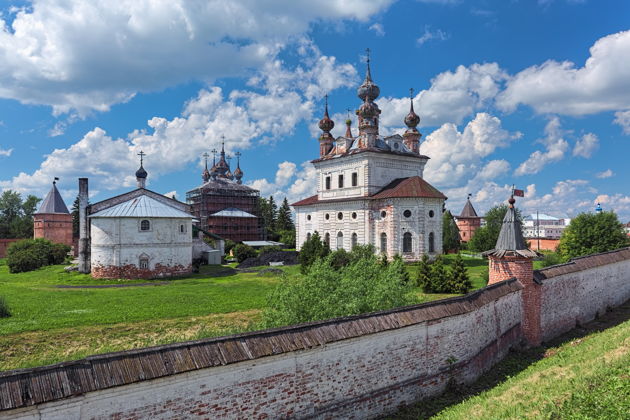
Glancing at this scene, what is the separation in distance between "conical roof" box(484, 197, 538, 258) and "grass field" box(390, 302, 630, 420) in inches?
112

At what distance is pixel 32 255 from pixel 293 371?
108ft

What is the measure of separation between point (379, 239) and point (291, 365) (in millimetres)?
26611

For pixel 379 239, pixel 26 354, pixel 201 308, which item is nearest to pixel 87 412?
pixel 26 354

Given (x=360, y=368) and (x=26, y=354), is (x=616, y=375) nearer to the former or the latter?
(x=360, y=368)

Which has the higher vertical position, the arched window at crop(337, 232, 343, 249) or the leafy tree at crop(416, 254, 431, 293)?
the arched window at crop(337, 232, 343, 249)

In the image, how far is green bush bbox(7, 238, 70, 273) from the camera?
30797 mm

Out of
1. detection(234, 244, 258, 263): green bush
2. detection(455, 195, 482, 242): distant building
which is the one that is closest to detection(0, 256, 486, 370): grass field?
detection(234, 244, 258, 263): green bush

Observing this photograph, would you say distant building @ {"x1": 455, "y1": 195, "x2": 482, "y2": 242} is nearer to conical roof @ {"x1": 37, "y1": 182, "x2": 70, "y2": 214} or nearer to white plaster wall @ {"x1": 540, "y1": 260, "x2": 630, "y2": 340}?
white plaster wall @ {"x1": 540, "y1": 260, "x2": 630, "y2": 340}

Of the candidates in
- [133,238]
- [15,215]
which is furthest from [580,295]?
[15,215]

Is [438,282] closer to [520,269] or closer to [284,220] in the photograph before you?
[520,269]

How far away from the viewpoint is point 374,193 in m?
33.4

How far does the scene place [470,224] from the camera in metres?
57.2

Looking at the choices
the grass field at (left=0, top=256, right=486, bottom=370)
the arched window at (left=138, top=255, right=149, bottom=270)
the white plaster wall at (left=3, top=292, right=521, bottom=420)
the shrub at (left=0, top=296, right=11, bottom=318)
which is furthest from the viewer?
the arched window at (left=138, top=255, right=149, bottom=270)

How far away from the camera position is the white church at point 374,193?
3111 cm
